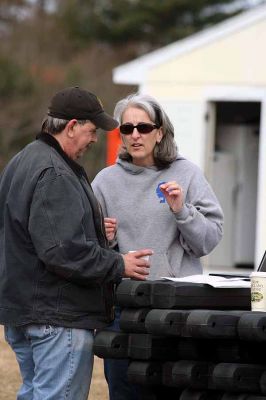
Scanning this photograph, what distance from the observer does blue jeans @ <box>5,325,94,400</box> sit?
4.57m

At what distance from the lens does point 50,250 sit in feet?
14.7

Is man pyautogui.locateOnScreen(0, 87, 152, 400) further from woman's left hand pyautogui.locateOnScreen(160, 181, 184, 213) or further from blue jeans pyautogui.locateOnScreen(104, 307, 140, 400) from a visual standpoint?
blue jeans pyautogui.locateOnScreen(104, 307, 140, 400)

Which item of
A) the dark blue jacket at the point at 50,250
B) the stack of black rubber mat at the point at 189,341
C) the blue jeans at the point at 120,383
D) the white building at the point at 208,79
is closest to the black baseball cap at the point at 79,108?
the dark blue jacket at the point at 50,250

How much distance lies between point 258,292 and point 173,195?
65cm

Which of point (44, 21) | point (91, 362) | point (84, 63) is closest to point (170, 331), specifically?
point (91, 362)

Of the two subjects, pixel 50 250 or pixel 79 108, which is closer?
pixel 50 250

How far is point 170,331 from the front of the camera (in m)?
4.41

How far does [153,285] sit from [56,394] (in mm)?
585

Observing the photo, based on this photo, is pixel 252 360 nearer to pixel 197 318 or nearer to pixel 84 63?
pixel 197 318

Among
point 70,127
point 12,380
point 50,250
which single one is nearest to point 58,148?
point 70,127

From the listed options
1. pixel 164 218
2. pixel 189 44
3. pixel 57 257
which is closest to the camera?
pixel 57 257

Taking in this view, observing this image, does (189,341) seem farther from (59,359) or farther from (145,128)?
(145,128)

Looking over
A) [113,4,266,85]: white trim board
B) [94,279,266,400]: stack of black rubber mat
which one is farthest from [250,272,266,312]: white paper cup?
[113,4,266,85]: white trim board

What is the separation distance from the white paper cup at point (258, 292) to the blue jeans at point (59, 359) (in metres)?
0.69
